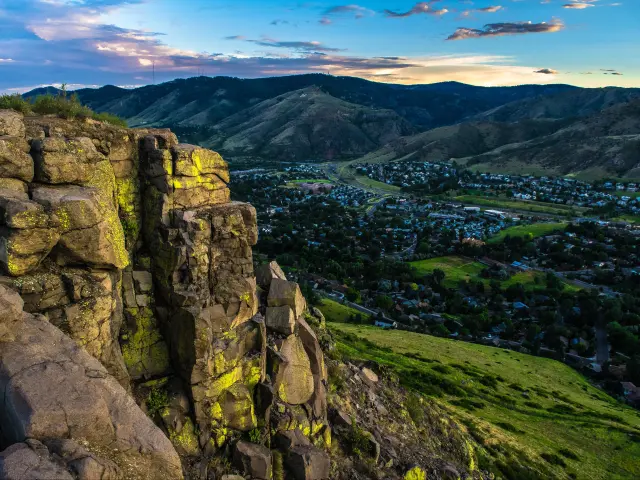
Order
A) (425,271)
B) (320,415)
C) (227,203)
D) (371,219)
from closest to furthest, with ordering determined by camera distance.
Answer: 1. (227,203)
2. (320,415)
3. (425,271)
4. (371,219)

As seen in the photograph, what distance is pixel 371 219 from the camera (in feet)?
639

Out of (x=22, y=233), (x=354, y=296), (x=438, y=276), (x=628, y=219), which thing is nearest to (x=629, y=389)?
(x=438, y=276)

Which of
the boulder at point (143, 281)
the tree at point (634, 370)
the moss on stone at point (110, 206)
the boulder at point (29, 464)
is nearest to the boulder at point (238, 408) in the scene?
the boulder at point (143, 281)

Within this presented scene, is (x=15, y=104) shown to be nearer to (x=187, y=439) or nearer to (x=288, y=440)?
(x=187, y=439)

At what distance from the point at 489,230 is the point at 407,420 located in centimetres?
15869

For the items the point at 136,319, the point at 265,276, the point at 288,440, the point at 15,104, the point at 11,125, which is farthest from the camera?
the point at 265,276

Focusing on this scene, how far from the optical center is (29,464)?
34.4 feet

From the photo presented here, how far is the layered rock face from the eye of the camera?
1252 centimetres

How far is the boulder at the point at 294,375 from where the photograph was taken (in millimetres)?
23062

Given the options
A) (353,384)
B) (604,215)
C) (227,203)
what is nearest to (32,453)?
(227,203)

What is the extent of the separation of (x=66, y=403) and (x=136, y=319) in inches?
293

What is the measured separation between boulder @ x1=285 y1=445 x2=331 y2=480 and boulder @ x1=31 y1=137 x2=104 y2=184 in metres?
14.8

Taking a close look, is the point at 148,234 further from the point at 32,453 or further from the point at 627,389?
the point at 627,389

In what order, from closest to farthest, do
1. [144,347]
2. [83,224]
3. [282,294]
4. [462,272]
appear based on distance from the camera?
[83,224] < [144,347] < [282,294] < [462,272]
